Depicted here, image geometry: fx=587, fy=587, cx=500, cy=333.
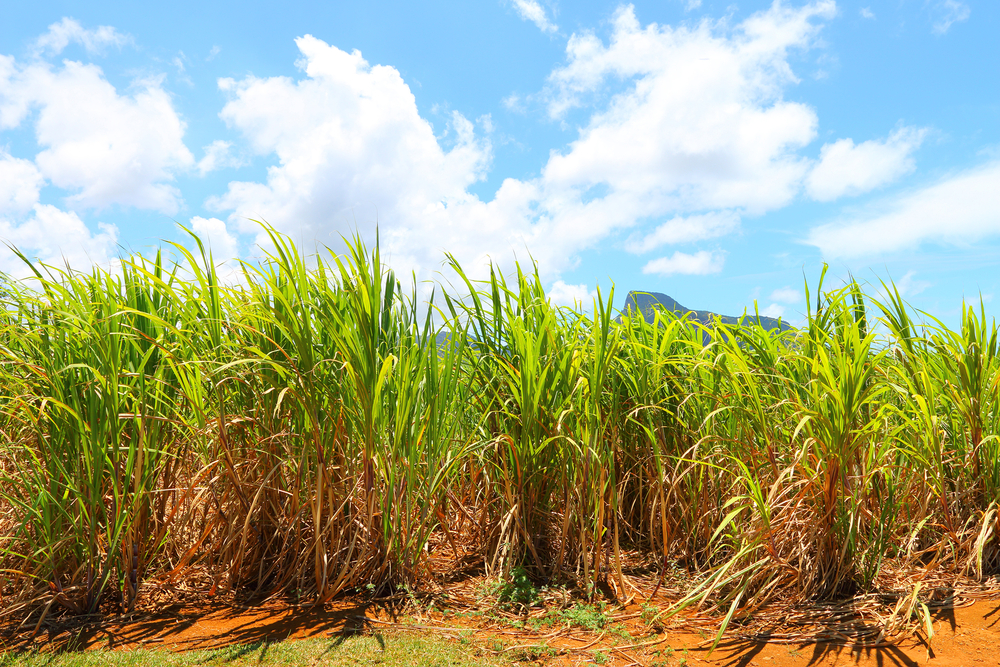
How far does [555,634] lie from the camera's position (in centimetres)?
267

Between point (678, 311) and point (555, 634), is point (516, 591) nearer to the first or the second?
point (555, 634)

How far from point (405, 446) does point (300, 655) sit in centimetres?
97

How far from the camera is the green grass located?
2.36 metres

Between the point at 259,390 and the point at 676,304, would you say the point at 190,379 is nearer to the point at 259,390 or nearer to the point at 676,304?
the point at 259,390

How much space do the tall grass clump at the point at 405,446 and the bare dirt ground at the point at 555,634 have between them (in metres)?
0.13

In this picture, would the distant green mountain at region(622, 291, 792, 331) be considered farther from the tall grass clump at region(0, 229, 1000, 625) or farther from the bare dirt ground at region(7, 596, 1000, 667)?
the bare dirt ground at region(7, 596, 1000, 667)

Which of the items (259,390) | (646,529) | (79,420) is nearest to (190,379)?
(259,390)

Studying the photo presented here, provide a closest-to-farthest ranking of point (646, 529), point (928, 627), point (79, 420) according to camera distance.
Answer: point (928, 627)
point (79, 420)
point (646, 529)

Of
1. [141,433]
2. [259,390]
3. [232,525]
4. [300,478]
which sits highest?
[259,390]

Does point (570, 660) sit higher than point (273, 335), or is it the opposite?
point (273, 335)

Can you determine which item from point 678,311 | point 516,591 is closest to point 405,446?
point 516,591

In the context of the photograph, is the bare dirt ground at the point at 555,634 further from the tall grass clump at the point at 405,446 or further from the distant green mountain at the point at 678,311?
the distant green mountain at the point at 678,311

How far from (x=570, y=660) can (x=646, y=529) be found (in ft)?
4.67

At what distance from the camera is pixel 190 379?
2.87m
